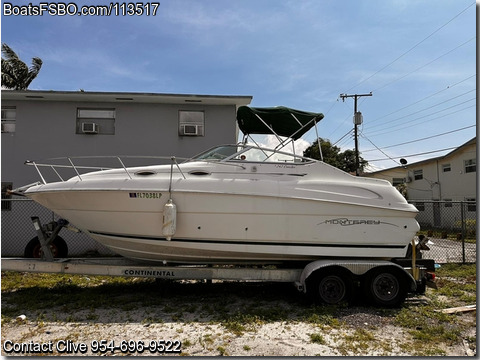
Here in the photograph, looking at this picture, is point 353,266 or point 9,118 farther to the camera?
point 9,118

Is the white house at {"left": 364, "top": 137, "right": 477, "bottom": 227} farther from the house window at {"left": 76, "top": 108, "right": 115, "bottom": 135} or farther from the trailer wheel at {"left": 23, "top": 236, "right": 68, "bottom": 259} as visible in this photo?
the trailer wheel at {"left": 23, "top": 236, "right": 68, "bottom": 259}

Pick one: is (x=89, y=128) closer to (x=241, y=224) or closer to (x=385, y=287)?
(x=241, y=224)

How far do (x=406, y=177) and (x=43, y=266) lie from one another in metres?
23.2

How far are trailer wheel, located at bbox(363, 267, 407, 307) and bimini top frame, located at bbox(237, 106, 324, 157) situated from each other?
2.68 meters

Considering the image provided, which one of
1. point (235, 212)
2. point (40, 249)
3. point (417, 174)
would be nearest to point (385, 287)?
point (235, 212)

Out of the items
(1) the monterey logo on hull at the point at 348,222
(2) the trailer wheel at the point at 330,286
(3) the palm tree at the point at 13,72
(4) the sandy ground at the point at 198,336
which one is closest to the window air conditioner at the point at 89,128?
(4) the sandy ground at the point at 198,336

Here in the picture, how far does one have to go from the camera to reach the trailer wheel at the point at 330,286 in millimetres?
4941

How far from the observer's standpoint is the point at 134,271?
199 inches

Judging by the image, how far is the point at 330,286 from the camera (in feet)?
16.4

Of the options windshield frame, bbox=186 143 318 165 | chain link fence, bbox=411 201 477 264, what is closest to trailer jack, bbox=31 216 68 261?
windshield frame, bbox=186 143 318 165

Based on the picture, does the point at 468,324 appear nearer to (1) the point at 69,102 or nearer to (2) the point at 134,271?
(2) the point at 134,271

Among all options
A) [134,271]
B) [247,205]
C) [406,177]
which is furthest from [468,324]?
[406,177]

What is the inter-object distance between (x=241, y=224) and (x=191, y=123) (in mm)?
5242

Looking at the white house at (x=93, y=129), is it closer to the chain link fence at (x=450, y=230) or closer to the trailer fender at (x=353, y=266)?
the trailer fender at (x=353, y=266)
